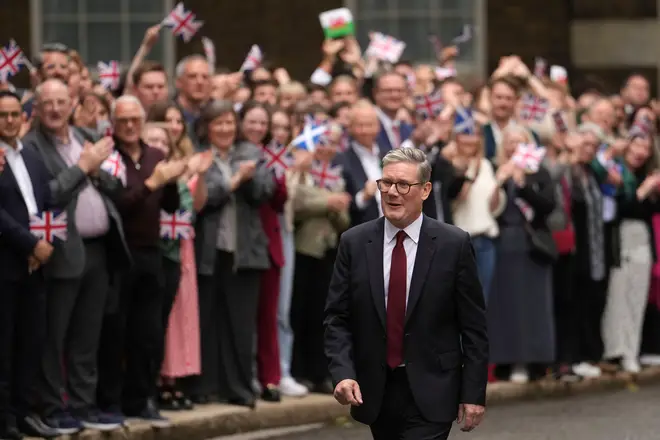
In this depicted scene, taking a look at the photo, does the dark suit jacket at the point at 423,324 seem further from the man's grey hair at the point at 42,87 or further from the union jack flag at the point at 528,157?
the union jack flag at the point at 528,157

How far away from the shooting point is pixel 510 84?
1499cm

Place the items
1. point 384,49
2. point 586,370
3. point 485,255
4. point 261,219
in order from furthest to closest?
point 384,49, point 586,370, point 485,255, point 261,219

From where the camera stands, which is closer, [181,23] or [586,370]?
[181,23]

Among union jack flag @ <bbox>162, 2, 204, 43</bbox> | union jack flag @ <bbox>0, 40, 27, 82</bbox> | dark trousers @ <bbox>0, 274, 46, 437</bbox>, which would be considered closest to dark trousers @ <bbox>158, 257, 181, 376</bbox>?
dark trousers @ <bbox>0, 274, 46, 437</bbox>

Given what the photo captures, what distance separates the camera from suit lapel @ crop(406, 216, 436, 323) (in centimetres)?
781

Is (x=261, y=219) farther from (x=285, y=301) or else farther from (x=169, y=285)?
(x=169, y=285)

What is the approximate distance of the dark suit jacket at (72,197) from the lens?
1072 centimetres

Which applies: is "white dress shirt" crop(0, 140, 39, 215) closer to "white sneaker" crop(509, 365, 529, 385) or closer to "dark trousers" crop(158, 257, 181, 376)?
"dark trousers" crop(158, 257, 181, 376)

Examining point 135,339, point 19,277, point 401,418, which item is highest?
point 19,277

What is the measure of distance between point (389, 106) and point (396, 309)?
650 centimetres

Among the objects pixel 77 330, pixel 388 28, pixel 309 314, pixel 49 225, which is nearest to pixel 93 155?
pixel 49 225

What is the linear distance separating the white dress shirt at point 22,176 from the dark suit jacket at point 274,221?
2.47m

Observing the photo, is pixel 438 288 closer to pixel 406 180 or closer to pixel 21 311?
pixel 406 180

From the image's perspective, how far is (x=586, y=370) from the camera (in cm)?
1546
